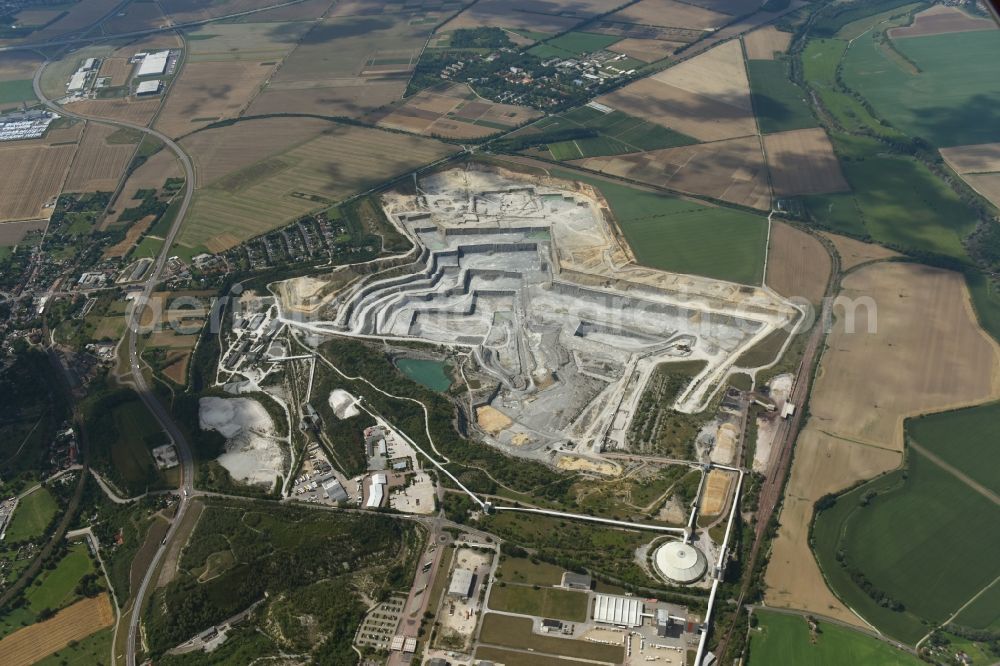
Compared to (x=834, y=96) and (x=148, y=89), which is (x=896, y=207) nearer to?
(x=834, y=96)

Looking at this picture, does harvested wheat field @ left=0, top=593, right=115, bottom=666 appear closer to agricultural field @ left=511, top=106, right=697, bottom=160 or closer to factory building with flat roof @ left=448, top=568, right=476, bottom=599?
factory building with flat roof @ left=448, top=568, right=476, bottom=599

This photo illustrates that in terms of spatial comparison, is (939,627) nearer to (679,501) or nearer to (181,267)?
(679,501)

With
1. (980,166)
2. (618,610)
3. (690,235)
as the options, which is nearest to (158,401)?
(618,610)

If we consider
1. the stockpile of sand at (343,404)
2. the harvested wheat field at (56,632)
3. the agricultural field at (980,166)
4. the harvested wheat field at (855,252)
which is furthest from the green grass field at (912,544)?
the agricultural field at (980,166)

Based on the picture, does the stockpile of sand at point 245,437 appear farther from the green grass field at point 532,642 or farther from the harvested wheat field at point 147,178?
the harvested wheat field at point 147,178

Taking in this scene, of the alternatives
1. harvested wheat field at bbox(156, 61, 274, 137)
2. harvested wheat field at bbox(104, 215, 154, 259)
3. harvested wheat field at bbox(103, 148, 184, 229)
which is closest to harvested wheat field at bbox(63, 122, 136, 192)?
harvested wheat field at bbox(103, 148, 184, 229)
